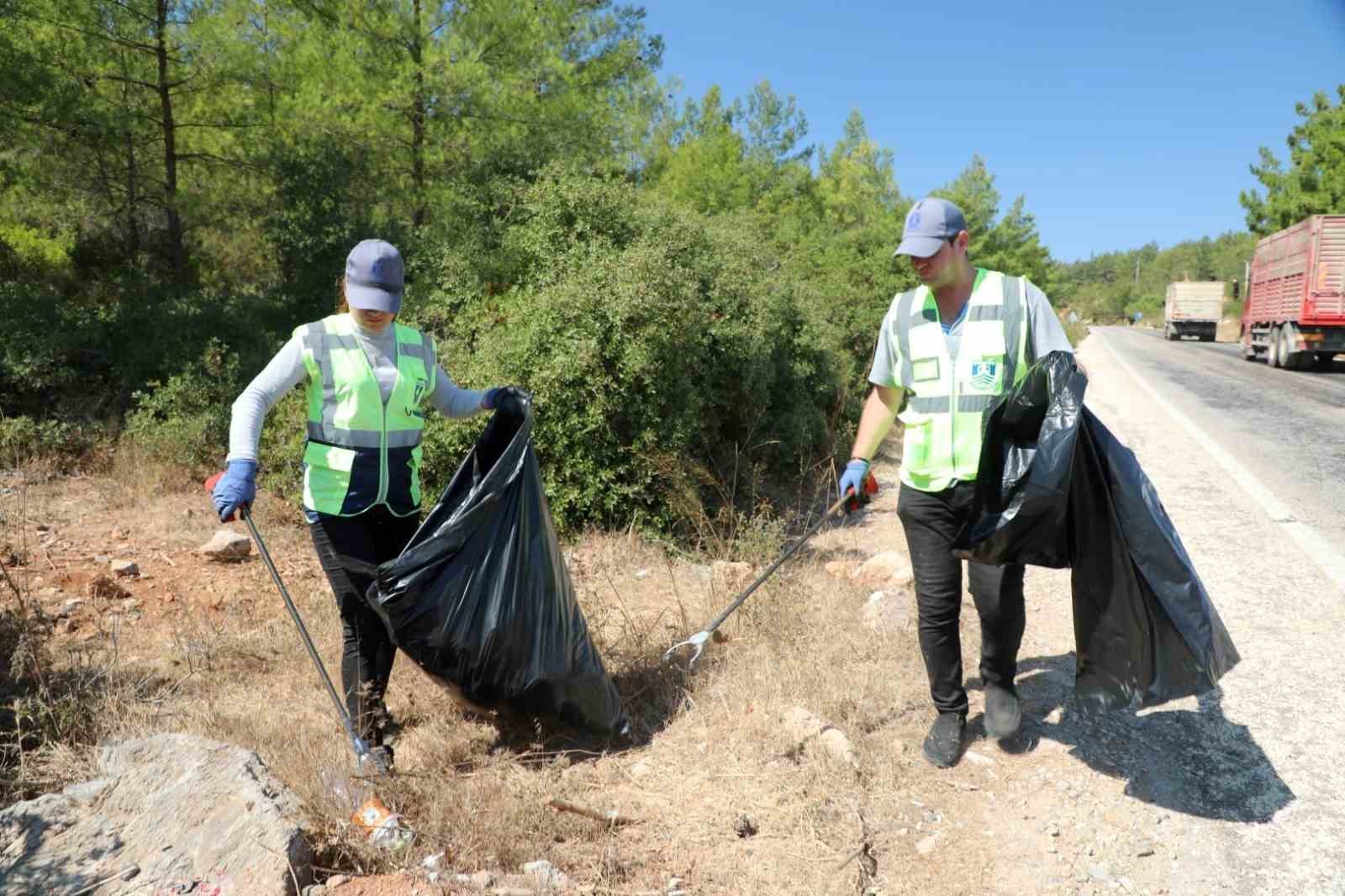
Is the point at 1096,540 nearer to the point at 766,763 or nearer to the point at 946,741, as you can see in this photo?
the point at 946,741

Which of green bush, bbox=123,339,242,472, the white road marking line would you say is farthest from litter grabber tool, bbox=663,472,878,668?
green bush, bbox=123,339,242,472

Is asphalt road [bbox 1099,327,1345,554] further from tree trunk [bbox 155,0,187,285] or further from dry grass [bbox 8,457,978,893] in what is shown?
tree trunk [bbox 155,0,187,285]

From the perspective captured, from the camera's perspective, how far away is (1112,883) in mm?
2318

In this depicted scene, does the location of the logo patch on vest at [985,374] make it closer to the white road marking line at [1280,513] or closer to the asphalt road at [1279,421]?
the white road marking line at [1280,513]

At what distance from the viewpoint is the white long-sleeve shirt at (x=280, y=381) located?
2734mm

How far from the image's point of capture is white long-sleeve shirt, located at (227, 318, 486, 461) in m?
2.73

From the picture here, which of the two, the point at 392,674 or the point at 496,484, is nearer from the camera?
the point at 496,484

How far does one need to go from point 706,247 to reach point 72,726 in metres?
5.20

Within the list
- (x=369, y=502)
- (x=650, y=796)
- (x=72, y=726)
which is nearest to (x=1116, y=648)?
(x=650, y=796)

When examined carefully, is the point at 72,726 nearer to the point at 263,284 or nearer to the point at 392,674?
the point at 392,674

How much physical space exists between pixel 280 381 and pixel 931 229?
2.03 m

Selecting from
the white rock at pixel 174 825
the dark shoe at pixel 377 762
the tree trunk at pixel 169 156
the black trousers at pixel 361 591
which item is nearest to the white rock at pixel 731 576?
the black trousers at pixel 361 591

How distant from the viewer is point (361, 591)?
9.57 feet

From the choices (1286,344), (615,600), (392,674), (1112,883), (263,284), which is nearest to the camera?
(1112,883)
